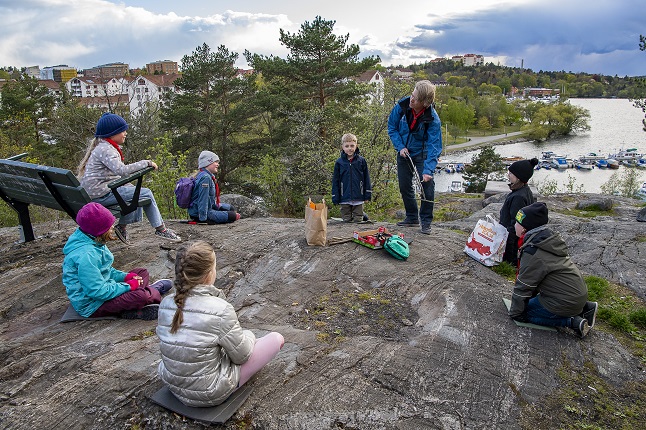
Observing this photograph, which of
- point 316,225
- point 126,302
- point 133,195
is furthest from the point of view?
point 316,225

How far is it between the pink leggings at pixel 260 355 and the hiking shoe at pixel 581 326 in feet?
9.30

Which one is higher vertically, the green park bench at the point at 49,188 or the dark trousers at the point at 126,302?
the green park bench at the point at 49,188

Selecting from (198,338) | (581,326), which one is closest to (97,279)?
(198,338)

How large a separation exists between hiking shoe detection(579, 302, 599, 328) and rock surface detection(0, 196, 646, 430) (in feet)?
0.60

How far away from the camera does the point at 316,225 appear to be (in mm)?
5949

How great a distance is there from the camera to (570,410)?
3176mm

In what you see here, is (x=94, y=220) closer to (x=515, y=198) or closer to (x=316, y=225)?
(x=316, y=225)

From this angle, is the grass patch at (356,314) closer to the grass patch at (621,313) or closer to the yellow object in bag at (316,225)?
the yellow object in bag at (316,225)

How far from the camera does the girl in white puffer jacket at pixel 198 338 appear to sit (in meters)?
2.77

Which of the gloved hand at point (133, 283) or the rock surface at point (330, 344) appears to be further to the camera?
the gloved hand at point (133, 283)

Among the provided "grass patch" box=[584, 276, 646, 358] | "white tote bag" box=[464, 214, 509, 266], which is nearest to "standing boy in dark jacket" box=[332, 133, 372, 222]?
"white tote bag" box=[464, 214, 509, 266]

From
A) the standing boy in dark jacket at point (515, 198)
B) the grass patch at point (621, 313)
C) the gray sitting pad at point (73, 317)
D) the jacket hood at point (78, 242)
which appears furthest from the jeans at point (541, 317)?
the jacket hood at point (78, 242)

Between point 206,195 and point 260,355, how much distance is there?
14.6 ft

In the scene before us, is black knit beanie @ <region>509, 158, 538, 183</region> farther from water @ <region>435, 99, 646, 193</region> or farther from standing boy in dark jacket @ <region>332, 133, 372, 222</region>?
water @ <region>435, 99, 646, 193</region>
